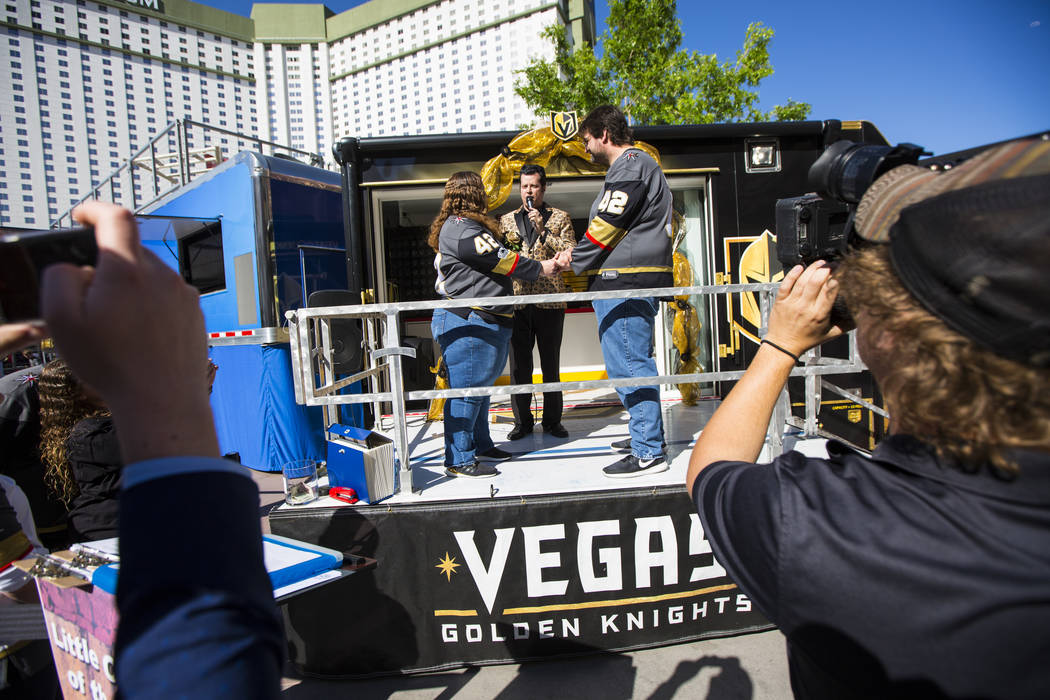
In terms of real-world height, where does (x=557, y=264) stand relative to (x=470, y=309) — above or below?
above

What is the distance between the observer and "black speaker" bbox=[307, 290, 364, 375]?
3781mm

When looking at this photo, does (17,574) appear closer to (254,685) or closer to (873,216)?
(254,685)

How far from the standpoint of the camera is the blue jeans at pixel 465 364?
274 centimetres

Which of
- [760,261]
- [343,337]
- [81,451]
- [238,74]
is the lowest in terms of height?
[81,451]

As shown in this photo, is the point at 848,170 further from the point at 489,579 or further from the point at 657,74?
the point at 657,74

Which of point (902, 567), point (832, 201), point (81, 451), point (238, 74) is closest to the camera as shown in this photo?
point (902, 567)

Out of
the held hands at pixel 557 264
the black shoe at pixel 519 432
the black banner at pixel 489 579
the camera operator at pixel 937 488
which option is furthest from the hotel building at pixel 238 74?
the camera operator at pixel 937 488

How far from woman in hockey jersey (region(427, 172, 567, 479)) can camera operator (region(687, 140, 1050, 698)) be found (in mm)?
2127

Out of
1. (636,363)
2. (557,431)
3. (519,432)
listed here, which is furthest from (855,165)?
(519,432)

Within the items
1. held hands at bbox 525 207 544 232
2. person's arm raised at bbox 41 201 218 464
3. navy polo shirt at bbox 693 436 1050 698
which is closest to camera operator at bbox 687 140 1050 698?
navy polo shirt at bbox 693 436 1050 698

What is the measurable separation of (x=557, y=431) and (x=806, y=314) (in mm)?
2951

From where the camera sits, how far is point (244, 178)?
4.91 m

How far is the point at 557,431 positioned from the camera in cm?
377

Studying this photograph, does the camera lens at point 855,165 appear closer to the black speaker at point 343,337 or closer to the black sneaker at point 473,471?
the black sneaker at point 473,471
